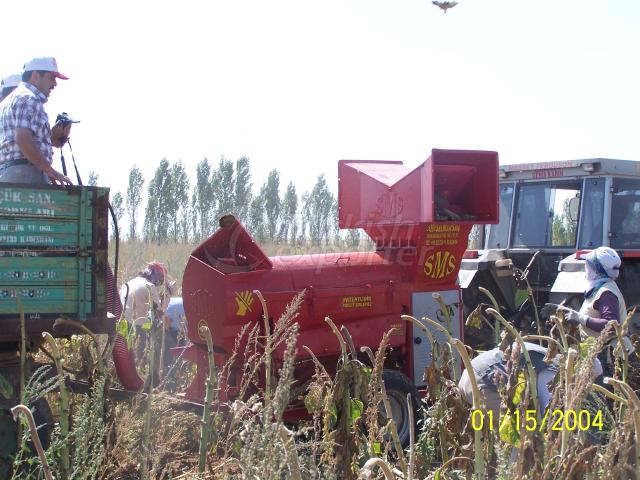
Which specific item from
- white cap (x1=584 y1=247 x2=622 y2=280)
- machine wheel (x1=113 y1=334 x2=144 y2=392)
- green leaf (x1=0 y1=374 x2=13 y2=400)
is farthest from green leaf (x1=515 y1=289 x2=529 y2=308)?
green leaf (x1=0 y1=374 x2=13 y2=400)

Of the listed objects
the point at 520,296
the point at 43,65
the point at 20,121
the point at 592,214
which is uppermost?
the point at 43,65

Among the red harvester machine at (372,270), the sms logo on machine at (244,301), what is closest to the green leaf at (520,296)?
the red harvester machine at (372,270)

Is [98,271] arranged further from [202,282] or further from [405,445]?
[405,445]

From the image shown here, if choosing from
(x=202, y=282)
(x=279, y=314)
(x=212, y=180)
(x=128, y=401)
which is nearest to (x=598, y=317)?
(x=279, y=314)

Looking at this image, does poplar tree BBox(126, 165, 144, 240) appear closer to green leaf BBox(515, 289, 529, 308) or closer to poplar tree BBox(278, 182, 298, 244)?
poplar tree BBox(278, 182, 298, 244)

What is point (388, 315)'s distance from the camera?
5.99 m

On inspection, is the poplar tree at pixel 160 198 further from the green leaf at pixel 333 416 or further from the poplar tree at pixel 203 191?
the green leaf at pixel 333 416

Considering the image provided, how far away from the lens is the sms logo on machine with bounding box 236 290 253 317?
5.28 metres

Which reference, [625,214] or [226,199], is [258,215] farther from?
[625,214]

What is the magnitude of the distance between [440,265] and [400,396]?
1142 mm

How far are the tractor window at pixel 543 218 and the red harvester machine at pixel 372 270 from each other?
2.32m

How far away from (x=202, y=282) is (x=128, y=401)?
0.95m

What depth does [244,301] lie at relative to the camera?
5305mm

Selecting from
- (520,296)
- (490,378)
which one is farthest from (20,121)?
(520,296)
